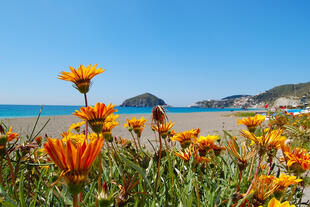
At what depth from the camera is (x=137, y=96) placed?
9906 cm

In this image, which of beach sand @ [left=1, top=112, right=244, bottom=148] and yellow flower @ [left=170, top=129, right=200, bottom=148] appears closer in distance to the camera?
yellow flower @ [left=170, top=129, right=200, bottom=148]

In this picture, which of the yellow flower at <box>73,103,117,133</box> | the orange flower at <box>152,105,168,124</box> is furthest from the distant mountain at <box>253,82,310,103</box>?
the yellow flower at <box>73,103,117,133</box>

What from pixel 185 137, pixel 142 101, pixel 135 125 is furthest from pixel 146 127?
pixel 142 101

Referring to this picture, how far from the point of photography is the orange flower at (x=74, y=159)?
39 cm

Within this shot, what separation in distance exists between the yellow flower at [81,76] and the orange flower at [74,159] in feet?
2.03

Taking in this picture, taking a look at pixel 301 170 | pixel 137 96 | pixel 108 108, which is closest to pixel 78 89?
pixel 108 108

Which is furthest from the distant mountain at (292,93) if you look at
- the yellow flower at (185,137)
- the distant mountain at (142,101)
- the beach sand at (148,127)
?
the distant mountain at (142,101)

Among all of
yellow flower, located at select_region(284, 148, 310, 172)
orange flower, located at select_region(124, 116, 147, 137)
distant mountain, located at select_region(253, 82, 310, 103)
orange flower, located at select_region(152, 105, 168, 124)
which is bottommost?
yellow flower, located at select_region(284, 148, 310, 172)

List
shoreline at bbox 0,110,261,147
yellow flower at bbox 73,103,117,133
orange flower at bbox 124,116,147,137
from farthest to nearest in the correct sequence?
1. shoreline at bbox 0,110,261,147
2. orange flower at bbox 124,116,147,137
3. yellow flower at bbox 73,103,117,133

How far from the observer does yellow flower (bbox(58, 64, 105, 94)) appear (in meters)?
0.96

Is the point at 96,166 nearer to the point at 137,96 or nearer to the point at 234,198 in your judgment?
the point at 234,198

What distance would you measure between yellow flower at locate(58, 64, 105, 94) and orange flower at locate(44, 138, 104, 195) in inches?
24.4

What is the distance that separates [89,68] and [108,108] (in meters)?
0.33

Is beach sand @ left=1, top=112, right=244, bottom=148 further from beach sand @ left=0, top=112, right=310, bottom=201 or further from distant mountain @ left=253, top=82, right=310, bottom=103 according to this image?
distant mountain @ left=253, top=82, right=310, bottom=103
